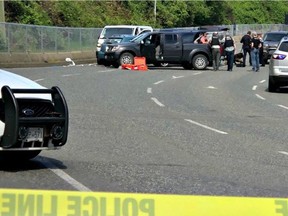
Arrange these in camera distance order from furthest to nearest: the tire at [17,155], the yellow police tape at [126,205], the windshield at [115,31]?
the windshield at [115,31] → the tire at [17,155] → the yellow police tape at [126,205]

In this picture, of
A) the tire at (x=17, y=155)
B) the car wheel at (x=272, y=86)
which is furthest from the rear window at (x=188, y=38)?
the tire at (x=17, y=155)

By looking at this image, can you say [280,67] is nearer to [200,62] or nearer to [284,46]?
[284,46]

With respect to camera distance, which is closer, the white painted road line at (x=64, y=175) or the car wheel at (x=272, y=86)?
the white painted road line at (x=64, y=175)

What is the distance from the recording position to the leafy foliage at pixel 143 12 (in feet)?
150

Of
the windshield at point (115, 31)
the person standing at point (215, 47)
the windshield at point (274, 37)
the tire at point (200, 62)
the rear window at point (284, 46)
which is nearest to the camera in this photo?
the rear window at point (284, 46)

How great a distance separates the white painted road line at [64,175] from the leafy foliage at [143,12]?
118 feet

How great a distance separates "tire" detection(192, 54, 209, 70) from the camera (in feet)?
110

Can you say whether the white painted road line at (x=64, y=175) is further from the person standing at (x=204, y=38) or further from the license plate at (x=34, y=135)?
the person standing at (x=204, y=38)

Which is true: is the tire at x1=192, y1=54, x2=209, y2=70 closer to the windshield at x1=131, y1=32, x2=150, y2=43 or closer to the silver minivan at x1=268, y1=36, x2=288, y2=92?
the windshield at x1=131, y1=32, x2=150, y2=43

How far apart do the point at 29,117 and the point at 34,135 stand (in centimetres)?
22

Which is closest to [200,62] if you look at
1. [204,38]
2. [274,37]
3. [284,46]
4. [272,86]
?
[204,38]

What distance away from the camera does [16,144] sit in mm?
7594

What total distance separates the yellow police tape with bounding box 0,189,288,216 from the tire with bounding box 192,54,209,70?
95.7ft

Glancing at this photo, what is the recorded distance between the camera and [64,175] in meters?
8.05
